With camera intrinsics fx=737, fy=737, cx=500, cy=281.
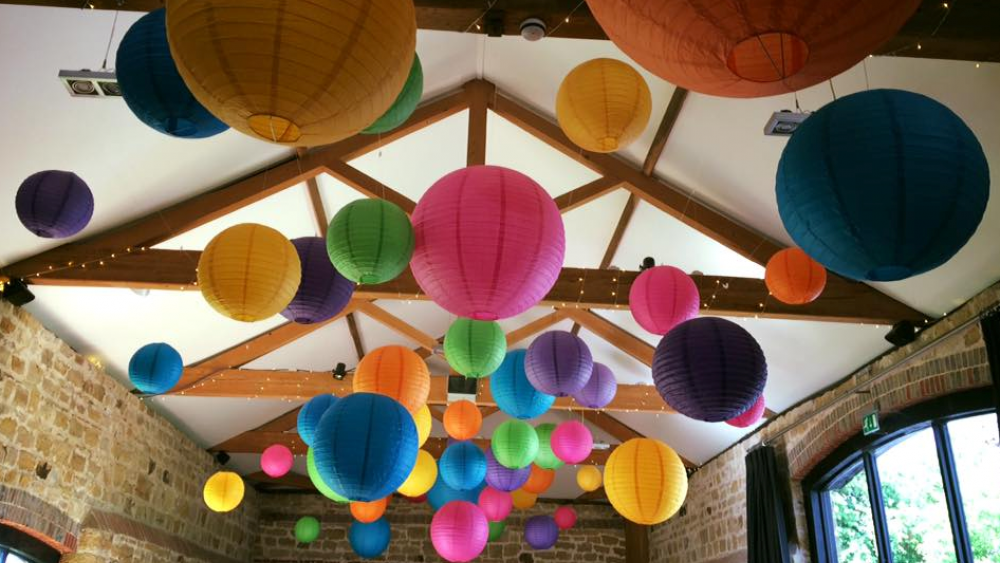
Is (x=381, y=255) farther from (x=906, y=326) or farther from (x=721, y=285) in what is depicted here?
(x=906, y=326)

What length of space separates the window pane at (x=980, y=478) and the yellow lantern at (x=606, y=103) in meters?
3.00

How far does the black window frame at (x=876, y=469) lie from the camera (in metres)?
4.46

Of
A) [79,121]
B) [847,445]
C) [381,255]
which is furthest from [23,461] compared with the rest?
[847,445]

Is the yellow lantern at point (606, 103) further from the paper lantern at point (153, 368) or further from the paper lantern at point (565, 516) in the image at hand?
the paper lantern at point (565, 516)

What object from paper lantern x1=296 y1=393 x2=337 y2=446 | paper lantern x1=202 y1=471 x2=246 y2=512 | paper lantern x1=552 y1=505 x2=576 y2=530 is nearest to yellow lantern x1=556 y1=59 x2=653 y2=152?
paper lantern x1=296 y1=393 x2=337 y2=446

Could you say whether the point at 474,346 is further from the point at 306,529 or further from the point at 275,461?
the point at 306,529

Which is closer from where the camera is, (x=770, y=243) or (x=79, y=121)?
(x=79, y=121)

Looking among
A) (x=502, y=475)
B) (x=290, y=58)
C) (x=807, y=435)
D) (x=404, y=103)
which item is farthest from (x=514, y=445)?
(x=290, y=58)

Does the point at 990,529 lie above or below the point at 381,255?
below

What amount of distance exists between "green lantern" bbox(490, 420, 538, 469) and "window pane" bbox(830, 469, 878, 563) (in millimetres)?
2576

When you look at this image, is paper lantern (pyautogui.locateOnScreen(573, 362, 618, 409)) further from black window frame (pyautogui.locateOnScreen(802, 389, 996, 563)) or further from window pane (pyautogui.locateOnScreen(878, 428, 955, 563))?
window pane (pyautogui.locateOnScreen(878, 428, 955, 563))

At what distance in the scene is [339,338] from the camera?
775 cm

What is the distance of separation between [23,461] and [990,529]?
20.6 ft

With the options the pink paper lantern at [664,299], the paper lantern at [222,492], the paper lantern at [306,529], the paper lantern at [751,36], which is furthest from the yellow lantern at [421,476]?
the paper lantern at [751,36]
